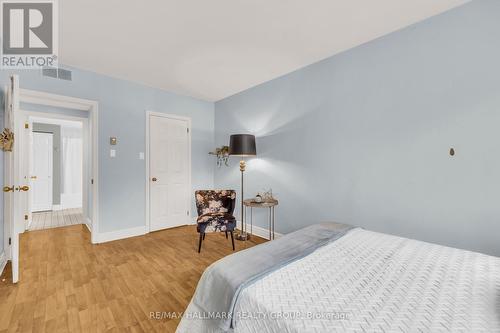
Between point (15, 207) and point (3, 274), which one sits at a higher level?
point (15, 207)

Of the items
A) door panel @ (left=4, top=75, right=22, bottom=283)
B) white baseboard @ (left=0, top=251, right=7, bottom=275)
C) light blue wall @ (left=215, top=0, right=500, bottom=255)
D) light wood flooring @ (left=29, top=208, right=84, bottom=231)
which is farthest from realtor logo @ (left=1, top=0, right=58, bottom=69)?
light wood flooring @ (left=29, top=208, right=84, bottom=231)

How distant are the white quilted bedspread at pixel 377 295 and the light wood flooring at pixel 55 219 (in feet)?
16.1

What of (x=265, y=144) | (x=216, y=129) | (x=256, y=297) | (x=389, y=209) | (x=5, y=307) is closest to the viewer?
(x=256, y=297)

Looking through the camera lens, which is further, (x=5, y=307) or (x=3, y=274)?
(x=3, y=274)

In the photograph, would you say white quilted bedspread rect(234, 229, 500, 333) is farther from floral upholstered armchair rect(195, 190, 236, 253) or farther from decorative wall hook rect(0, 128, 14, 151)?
decorative wall hook rect(0, 128, 14, 151)

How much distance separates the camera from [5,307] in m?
1.74

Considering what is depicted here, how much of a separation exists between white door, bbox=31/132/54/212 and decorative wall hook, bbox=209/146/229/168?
424 centimetres

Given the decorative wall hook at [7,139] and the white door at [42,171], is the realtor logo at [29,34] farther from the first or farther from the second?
the white door at [42,171]

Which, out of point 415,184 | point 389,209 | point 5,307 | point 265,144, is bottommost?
point 5,307

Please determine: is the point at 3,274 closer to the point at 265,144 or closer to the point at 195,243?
the point at 195,243

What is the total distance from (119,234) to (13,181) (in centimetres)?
152

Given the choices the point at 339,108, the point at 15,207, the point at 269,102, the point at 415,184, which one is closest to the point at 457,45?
the point at 339,108

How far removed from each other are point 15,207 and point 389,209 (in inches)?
149

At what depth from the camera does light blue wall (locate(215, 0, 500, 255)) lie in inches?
68.0
